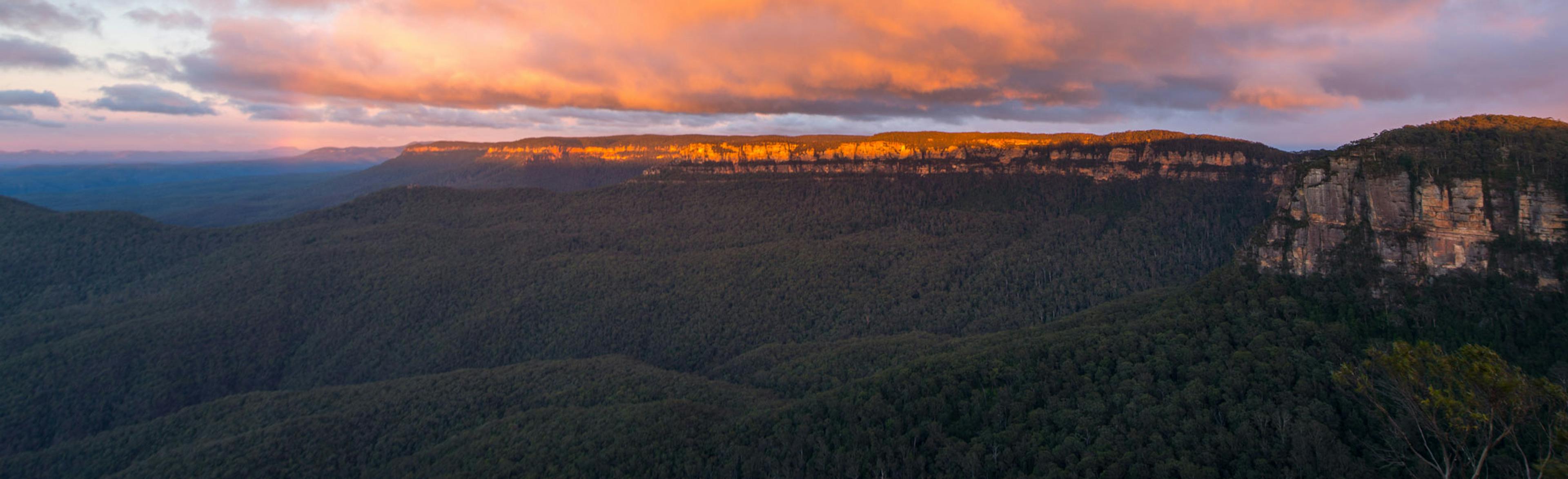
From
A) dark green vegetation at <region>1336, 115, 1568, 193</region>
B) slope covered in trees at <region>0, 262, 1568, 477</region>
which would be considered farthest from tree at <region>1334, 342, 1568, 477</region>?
dark green vegetation at <region>1336, 115, 1568, 193</region>

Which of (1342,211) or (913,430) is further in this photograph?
(1342,211)

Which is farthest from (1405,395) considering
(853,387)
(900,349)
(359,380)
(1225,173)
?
(1225,173)

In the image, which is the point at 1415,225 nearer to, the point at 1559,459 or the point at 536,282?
the point at 1559,459

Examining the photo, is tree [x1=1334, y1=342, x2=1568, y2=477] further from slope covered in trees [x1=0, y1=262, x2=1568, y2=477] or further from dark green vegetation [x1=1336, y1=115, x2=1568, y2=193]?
dark green vegetation [x1=1336, y1=115, x2=1568, y2=193]

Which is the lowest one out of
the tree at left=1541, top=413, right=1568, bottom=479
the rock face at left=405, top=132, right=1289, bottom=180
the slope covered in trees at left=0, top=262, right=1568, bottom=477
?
the slope covered in trees at left=0, top=262, right=1568, bottom=477

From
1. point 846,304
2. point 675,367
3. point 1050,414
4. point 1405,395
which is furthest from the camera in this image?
point 846,304

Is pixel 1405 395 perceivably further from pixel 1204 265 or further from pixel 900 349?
pixel 1204 265

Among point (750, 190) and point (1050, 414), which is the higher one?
point (750, 190)
